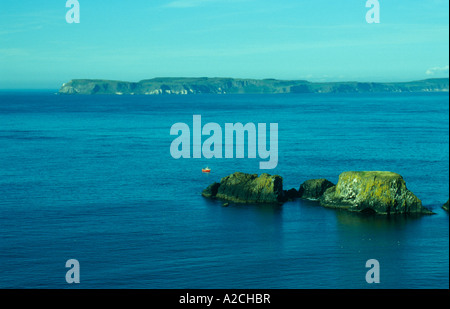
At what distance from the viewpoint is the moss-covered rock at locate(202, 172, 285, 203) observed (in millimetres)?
87125

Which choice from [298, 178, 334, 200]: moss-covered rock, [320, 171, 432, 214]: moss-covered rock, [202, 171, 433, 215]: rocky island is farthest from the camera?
[298, 178, 334, 200]: moss-covered rock

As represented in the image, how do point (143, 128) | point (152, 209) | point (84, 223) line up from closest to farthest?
point (84, 223) → point (152, 209) → point (143, 128)

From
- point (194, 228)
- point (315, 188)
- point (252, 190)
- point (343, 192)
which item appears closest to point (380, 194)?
point (343, 192)

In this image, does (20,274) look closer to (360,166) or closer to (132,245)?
(132,245)

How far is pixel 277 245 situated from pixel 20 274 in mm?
27725

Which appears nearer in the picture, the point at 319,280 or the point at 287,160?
the point at 319,280

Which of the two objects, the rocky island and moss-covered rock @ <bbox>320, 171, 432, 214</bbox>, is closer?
moss-covered rock @ <bbox>320, 171, 432, 214</bbox>

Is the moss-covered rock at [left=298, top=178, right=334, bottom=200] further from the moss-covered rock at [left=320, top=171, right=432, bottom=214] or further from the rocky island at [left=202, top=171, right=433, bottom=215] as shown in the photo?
the moss-covered rock at [left=320, top=171, right=432, bottom=214]

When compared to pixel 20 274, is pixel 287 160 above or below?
above

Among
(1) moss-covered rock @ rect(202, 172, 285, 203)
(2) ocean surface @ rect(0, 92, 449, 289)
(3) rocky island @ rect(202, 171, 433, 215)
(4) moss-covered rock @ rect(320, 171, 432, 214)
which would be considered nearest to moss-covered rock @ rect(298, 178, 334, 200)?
(3) rocky island @ rect(202, 171, 433, 215)

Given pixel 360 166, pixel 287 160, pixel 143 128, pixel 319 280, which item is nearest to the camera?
pixel 319 280

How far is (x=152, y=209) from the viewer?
83.6 metres

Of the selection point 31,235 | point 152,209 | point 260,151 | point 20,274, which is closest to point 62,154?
point 260,151

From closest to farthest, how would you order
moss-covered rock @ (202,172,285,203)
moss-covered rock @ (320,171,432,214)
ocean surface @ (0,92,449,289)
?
ocean surface @ (0,92,449,289) → moss-covered rock @ (320,171,432,214) → moss-covered rock @ (202,172,285,203)
